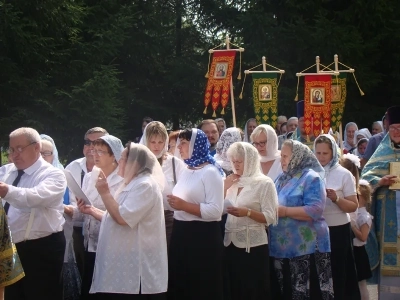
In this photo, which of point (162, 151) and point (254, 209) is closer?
point (254, 209)

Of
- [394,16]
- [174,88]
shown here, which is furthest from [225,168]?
[394,16]

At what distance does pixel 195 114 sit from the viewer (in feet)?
64.7

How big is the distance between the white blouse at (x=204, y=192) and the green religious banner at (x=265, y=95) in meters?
4.48

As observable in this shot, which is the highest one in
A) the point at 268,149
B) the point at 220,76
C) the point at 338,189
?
the point at 220,76

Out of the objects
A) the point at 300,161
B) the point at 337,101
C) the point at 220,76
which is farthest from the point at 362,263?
the point at 220,76

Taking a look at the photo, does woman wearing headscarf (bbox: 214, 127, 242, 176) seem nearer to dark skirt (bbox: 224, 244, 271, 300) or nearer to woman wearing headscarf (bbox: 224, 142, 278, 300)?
woman wearing headscarf (bbox: 224, 142, 278, 300)

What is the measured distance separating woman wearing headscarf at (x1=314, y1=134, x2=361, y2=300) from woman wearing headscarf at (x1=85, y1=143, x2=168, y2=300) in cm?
219

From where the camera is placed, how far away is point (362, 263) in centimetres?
804

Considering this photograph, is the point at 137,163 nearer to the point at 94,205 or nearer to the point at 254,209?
the point at 94,205

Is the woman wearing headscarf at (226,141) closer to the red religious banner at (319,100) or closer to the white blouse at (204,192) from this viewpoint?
the white blouse at (204,192)

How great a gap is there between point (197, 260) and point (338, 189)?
1716 mm

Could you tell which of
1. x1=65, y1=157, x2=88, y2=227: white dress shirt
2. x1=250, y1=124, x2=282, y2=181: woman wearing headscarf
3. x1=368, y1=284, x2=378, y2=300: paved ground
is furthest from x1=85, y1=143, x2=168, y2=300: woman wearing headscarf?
x1=368, y1=284, x2=378, y2=300: paved ground

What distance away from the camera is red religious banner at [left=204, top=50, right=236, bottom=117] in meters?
11.2

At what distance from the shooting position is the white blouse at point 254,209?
264 inches
